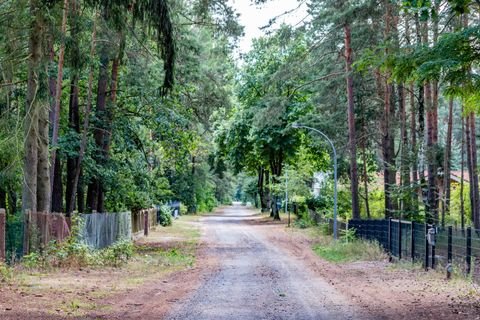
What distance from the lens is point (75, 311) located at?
9.34m

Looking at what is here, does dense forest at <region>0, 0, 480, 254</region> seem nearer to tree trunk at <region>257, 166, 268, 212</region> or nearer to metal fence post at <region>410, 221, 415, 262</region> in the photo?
metal fence post at <region>410, 221, 415, 262</region>

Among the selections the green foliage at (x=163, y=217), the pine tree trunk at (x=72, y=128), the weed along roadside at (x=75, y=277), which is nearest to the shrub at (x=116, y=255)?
the weed along roadside at (x=75, y=277)

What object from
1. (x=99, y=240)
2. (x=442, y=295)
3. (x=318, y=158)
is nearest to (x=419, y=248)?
(x=442, y=295)

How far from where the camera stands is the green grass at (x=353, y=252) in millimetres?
20375

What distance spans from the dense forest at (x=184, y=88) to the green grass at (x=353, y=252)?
103 inches

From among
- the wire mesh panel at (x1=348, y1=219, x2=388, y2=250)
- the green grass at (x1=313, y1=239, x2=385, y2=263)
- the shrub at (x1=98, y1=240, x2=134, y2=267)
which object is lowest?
the green grass at (x1=313, y1=239, x2=385, y2=263)

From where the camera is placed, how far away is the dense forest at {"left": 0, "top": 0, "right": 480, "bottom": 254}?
392 inches

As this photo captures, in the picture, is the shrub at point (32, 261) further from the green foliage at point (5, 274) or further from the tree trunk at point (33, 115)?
the green foliage at point (5, 274)

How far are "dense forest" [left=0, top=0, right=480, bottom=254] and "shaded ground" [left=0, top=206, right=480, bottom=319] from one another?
319cm

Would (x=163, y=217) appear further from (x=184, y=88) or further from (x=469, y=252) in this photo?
(x=469, y=252)

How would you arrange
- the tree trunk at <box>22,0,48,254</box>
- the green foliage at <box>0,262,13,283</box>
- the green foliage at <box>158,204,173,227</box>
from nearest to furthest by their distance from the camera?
the green foliage at <box>0,262,13,283</box>, the tree trunk at <box>22,0,48,254</box>, the green foliage at <box>158,204,173,227</box>

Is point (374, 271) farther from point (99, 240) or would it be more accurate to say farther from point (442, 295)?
point (99, 240)

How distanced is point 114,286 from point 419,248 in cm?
851

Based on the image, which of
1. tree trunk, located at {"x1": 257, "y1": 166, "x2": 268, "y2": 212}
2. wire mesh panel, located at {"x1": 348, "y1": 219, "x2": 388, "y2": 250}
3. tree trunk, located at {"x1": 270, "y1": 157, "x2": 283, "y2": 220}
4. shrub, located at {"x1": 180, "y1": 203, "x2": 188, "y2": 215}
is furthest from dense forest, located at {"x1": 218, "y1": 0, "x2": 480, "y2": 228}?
shrub, located at {"x1": 180, "y1": 203, "x2": 188, "y2": 215}
